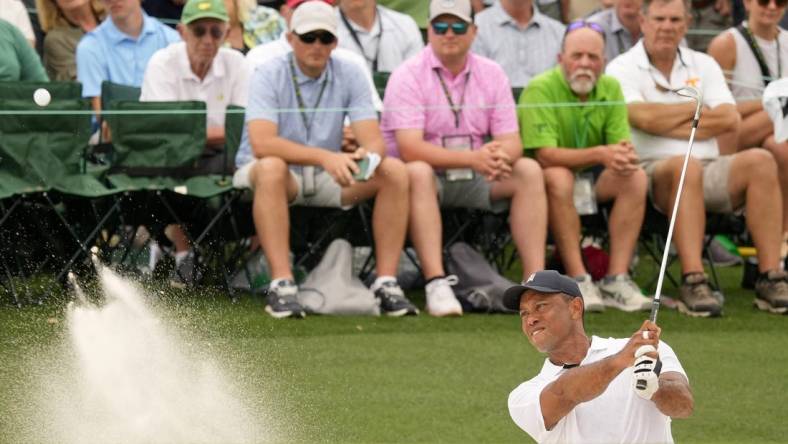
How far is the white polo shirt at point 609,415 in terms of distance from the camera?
15.8ft

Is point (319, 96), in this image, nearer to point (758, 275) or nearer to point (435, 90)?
point (435, 90)

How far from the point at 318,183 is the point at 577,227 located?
5.82 ft

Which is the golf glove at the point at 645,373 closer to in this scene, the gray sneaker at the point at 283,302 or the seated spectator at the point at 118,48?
the gray sneaker at the point at 283,302

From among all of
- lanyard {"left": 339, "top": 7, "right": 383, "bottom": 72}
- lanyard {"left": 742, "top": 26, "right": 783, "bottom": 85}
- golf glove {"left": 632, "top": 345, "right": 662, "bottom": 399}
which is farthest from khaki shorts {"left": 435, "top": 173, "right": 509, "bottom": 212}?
golf glove {"left": 632, "top": 345, "right": 662, "bottom": 399}

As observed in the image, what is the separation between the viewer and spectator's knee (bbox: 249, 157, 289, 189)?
10.1m

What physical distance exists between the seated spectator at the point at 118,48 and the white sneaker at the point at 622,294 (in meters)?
3.76

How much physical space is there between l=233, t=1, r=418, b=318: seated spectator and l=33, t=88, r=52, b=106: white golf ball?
1.29 m

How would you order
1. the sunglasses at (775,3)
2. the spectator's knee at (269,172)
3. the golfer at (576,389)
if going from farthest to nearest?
1. the sunglasses at (775,3)
2. the spectator's knee at (269,172)
3. the golfer at (576,389)

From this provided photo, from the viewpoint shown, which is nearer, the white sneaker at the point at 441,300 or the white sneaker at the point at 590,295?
the white sneaker at the point at 441,300

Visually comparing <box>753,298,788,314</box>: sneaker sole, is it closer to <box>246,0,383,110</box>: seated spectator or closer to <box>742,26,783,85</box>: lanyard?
<box>742,26,783,85</box>: lanyard

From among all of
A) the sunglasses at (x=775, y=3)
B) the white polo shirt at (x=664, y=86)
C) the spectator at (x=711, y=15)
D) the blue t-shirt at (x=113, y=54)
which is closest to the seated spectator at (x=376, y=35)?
the blue t-shirt at (x=113, y=54)

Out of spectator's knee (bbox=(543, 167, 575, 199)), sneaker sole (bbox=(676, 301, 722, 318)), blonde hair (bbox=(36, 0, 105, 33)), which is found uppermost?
blonde hair (bbox=(36, 0, 105, 33))

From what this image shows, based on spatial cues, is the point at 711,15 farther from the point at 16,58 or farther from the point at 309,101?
the point at 16,58

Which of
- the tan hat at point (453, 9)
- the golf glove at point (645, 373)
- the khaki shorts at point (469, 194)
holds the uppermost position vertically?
the golf glove at point (645, 373)
